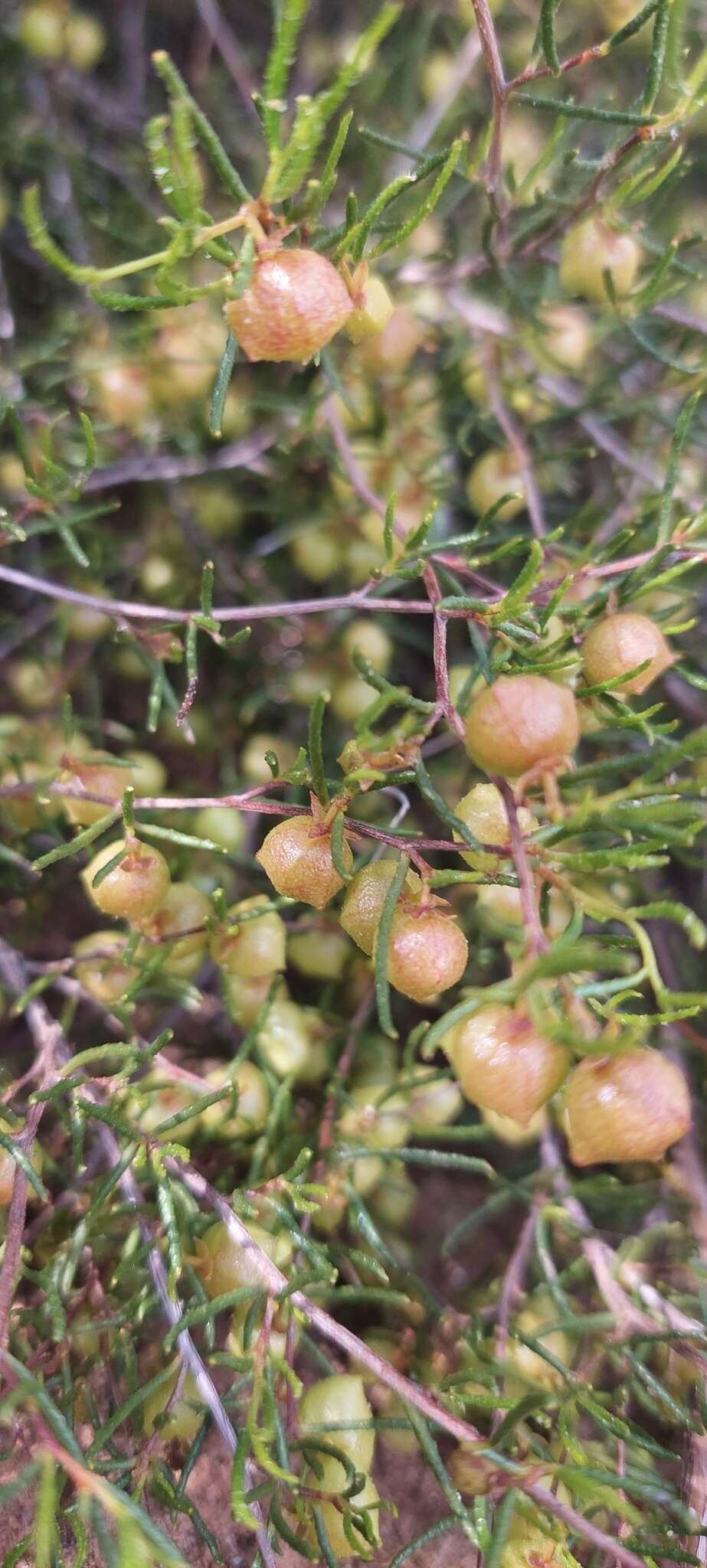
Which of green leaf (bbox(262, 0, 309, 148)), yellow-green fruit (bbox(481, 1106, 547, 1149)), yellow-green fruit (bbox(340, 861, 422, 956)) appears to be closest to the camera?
green leaf (bbox(262, 0, 309, 148))

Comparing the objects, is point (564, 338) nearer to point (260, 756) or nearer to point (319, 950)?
point (260, 756)

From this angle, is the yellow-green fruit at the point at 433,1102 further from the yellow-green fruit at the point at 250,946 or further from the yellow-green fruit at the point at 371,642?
the yellow-green fruit at the point at 371,642

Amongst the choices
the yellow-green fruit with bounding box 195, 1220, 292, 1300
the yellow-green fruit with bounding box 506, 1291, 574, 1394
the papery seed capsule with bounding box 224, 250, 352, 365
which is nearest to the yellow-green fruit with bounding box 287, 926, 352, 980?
the yellow-green fruit with bounding box 195, 1220, 292, 1300

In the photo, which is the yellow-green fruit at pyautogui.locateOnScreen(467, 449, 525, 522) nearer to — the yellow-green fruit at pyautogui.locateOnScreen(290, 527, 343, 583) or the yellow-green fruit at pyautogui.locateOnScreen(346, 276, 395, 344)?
the yellow-green fruit at pyautogui.locateOnScreen(290, 527, 343, 583)

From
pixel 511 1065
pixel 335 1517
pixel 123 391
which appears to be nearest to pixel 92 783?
pixel 123 391

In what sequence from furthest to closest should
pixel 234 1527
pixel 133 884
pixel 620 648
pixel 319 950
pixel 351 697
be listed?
1. pixel 351 697
2. pixel 319 950
3. pixel 234 1527
4. pixel 133 884
5. pixel 620 648

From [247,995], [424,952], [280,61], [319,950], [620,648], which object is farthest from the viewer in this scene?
[319,950]

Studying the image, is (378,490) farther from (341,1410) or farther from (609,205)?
(341,1410)
